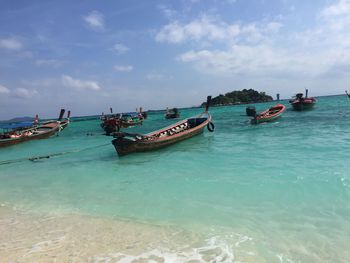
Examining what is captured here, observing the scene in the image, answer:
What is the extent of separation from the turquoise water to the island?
131725 mm

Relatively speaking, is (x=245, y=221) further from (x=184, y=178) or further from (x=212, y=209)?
(x=184, y=178)

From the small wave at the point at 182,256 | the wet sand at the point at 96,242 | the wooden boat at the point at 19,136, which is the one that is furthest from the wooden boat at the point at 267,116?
the small wave at the point at 182,256

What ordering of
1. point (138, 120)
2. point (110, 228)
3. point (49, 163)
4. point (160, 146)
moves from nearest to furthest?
point (110, 228) → point (49, 163) → point (160, 146) → point (138, 120)

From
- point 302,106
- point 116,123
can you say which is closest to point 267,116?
point 116,123

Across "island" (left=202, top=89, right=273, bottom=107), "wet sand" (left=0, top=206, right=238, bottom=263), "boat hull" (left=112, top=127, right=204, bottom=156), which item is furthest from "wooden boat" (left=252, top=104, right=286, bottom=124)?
"island" (left=202, top=89, right=273, bottom=107)

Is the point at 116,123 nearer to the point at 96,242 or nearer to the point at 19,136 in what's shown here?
the point at 19,136

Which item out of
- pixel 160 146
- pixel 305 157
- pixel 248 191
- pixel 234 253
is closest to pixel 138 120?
pixel 160 146

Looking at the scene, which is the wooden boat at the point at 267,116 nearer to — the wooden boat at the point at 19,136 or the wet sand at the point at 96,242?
the wooden boat at the point at 19,136

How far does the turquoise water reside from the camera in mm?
5719

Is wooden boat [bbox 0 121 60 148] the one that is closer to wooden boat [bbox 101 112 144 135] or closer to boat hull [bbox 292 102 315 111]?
wooden boat [bbox 101 112 144 135]

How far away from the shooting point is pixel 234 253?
5051 mm

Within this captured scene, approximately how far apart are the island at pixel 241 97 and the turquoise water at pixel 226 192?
432 ft

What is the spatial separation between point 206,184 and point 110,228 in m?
3.82

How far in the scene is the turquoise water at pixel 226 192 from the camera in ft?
18.8
